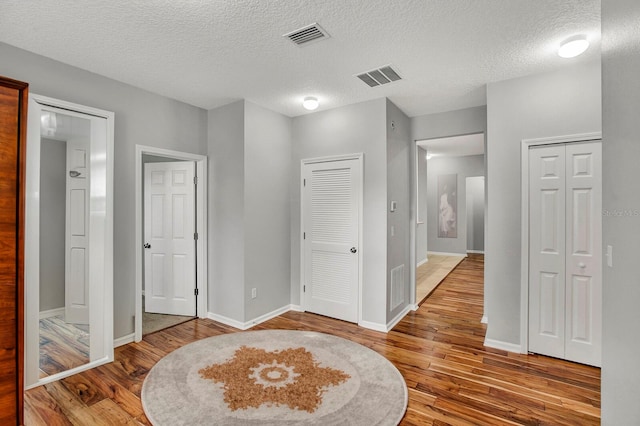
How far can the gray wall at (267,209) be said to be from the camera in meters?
3.81

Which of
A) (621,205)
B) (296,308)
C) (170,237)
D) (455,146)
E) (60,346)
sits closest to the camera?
(621,205)

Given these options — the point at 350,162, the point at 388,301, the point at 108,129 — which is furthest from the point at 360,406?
the point at 108,129

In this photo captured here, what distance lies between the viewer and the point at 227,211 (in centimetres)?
392

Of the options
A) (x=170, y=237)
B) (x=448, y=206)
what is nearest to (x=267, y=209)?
(x=170, y=237)

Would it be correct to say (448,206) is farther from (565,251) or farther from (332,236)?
(565,251)

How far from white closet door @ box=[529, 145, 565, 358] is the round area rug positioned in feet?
5.09

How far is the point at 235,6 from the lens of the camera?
6.68ft

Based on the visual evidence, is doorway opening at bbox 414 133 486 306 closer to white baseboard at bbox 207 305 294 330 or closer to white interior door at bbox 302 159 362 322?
white interior door at bbox 302 159 362 322

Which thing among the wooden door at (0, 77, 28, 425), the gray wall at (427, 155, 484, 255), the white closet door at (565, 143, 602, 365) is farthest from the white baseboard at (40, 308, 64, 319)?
the gray wall at (427, 155, 484, 255)

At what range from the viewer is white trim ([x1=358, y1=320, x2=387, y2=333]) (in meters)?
3.69

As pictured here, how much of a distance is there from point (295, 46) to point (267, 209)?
208 centimetres

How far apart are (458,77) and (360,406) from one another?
3059mm

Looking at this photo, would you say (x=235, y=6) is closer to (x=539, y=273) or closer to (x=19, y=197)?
(x=19, y=197)

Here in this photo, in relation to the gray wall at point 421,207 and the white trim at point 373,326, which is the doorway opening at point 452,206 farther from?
the white trim at point 373,326
